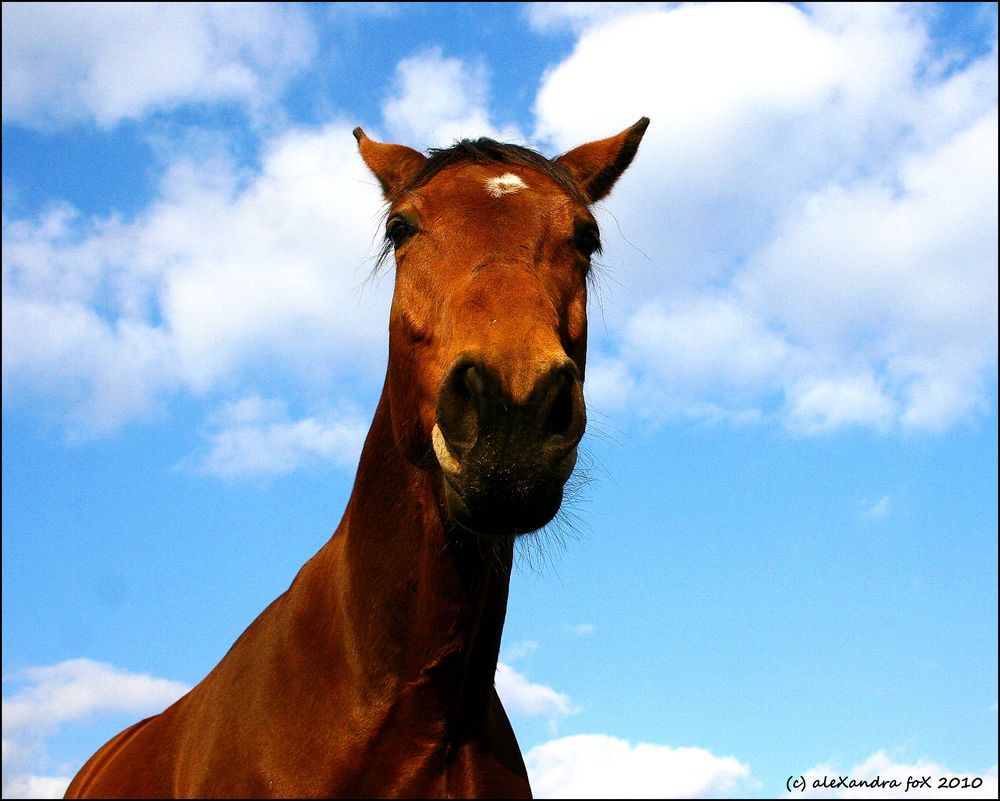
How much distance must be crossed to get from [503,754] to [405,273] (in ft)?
7.89

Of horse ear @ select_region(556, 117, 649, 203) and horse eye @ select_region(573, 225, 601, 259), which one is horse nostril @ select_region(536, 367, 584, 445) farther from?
horse ear @ select_region(556, 117, 649, 203)

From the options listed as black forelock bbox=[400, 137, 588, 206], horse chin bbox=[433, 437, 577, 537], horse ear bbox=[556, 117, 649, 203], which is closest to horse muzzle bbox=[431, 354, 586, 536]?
horse chin bbox=[433, 437, 577, 537]

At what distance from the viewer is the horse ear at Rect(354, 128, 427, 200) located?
518cm

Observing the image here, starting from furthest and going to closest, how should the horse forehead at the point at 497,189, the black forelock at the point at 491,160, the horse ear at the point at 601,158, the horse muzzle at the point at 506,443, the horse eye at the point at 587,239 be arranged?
the horse ear at the point at 601,158 → the black forelock at the point at 491,160 → the horse eye at the point at 587,239 → the horse forehead at the point at 497,189 → the horse muzzle at the point at 506,443

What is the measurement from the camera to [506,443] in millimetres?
3236

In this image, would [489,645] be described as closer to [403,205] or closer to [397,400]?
A: [397,400]

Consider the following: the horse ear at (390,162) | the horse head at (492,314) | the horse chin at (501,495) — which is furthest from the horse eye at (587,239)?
the horse chin at (501,495)

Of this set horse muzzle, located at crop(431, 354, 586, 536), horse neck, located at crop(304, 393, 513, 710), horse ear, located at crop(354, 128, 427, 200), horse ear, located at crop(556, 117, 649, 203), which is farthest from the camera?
horse ear, located at crop(556, 117, 649, 203)

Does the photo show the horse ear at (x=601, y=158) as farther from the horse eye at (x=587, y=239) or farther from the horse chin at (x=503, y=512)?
the horse chin at (x=503, y=512)

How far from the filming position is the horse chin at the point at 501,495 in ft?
10.7

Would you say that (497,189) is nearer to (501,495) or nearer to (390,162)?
(390,162)

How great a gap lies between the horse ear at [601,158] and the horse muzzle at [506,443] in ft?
7.71

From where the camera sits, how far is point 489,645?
13.1 ft

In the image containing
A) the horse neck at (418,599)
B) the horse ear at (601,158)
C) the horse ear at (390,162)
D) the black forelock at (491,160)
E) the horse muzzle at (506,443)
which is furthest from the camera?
the horse ear at (601,158)
